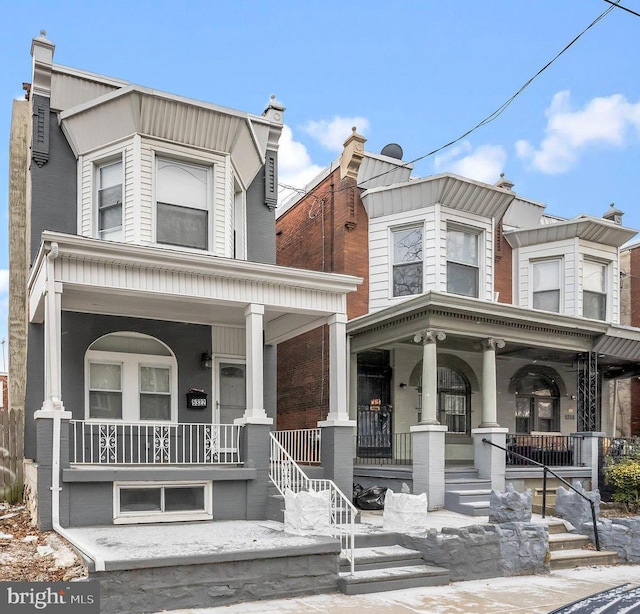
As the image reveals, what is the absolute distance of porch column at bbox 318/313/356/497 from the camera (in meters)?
11.9

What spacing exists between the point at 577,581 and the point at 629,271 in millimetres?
15013

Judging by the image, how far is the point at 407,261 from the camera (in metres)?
15.8

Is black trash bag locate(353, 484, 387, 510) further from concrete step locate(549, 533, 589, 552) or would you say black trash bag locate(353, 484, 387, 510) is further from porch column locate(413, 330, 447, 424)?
concrete step locate(549, 533, 589, 552)

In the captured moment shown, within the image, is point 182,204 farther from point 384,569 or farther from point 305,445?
point 384,569

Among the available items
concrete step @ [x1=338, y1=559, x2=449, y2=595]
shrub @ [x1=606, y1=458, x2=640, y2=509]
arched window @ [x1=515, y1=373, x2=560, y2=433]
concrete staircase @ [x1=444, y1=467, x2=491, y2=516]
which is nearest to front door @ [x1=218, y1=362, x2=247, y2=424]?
concrete staircase @ [x1=444, y1=467, x2=491, y2=516]

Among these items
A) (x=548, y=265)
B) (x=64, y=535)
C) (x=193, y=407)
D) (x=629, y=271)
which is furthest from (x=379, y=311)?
(x=629, y=271)

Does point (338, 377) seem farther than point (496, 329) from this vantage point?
No

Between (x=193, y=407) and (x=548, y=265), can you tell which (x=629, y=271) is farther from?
(x=193, y=407)

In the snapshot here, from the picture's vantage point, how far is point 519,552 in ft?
32.0

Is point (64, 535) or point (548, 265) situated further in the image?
point (548, 265)

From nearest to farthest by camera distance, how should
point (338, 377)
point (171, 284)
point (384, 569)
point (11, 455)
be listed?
1. point (384, 569)
2. point (171, 284)
3. point (338, 377)
4. point (11, 455)

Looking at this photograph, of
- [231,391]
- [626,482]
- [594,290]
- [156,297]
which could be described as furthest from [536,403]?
[156,297]

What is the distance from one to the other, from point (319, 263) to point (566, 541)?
8.55m

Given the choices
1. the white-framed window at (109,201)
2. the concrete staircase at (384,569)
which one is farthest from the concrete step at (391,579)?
the white-framed window at (109,201)
